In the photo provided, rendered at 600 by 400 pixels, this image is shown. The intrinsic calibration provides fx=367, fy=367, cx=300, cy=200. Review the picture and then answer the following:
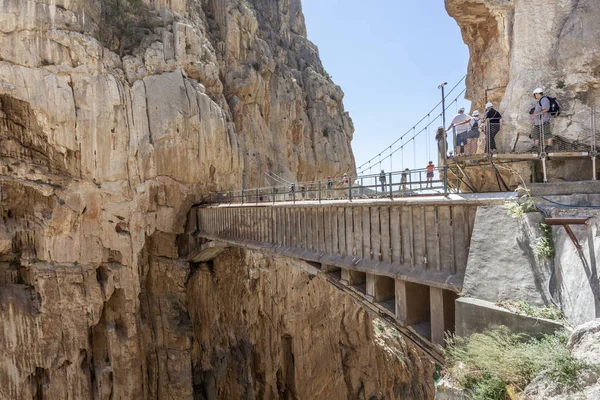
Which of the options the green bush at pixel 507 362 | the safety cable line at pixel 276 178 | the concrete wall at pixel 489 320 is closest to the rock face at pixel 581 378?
the green bush at pixel 507 362

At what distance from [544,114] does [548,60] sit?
4.17ft

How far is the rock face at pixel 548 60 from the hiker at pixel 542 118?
31 centimetres

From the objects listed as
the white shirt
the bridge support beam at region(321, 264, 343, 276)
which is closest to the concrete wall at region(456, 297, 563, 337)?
the white shirt

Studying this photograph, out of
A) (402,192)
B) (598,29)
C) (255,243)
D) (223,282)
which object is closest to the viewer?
(598,29)

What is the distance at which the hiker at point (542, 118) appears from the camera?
680 centimetres

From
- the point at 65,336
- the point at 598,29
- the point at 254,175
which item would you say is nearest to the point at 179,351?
the point at 65,336

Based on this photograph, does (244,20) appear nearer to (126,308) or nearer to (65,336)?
(126,308)

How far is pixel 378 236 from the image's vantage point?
924 cm

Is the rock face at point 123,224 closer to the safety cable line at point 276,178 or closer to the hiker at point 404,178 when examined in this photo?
the safety cable line at point 276,178

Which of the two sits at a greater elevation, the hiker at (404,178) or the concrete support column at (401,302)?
the hiker at (404,178)

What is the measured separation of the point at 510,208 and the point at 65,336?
18.4 metres

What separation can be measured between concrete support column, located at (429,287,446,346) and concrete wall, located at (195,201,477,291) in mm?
355

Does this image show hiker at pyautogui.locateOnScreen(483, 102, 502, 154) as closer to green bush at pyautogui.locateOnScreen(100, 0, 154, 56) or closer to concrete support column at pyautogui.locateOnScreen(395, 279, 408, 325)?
concrete support column at pyautogui.locateOnScreen(395, 279, 408, 325)

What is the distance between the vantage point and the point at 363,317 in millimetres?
28391
